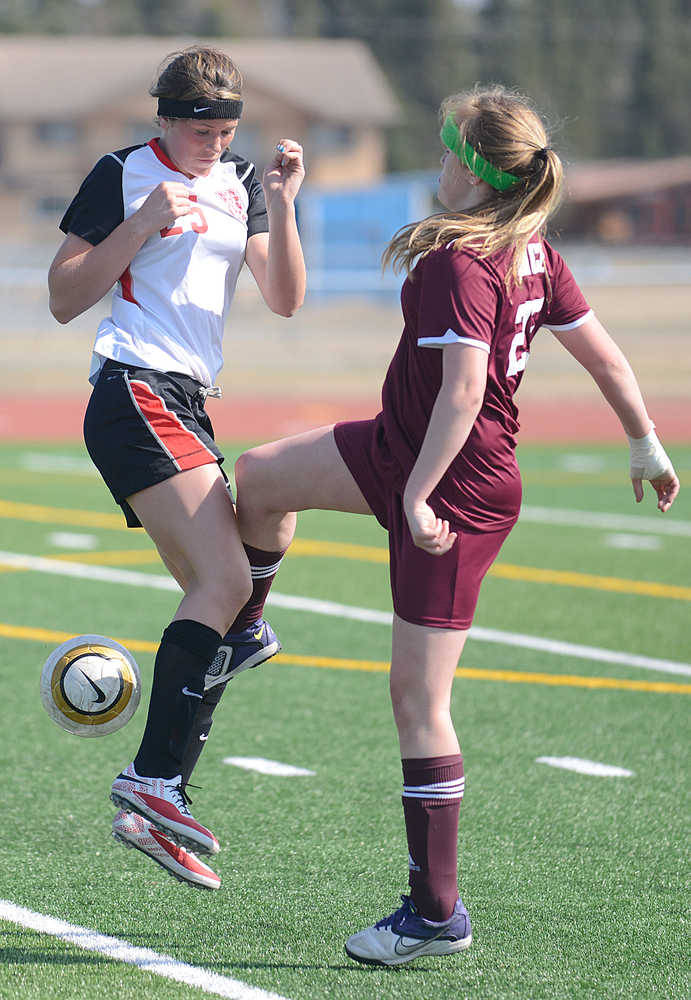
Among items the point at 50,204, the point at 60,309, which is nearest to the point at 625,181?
the point at 50,204

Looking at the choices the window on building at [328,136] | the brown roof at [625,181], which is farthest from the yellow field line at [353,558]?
the window on building at [328,136]

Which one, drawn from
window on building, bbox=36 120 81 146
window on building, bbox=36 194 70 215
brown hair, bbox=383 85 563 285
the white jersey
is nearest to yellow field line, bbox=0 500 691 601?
the white jersey

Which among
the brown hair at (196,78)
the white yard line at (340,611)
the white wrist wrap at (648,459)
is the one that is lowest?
the white yard line at (340,611)

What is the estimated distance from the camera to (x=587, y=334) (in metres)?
4.18

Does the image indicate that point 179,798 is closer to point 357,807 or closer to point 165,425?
point 165,425

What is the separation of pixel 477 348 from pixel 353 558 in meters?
7.31

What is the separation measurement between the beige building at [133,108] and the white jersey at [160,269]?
231ft

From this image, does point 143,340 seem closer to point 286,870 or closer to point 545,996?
point 286,870

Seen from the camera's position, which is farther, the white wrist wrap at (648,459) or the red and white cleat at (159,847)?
the white wrist wrap at (648,459)

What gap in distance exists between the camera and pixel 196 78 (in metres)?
4.30

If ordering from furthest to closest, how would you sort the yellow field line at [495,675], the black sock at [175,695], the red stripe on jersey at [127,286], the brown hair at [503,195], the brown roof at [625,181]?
the brown roof at [625,181] < the yellow field line at [495,675] < the red stripe on jersey at [127,286] < the black sock at [175,695] < the brown hair at [503,195]

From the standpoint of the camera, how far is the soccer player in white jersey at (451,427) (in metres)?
3.73

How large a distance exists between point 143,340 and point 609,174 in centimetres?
7544

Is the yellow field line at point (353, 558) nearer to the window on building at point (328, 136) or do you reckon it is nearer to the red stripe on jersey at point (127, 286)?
the red stripe on jersey at point (127, 286)
